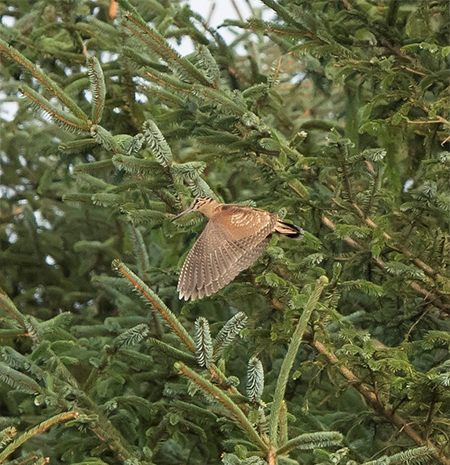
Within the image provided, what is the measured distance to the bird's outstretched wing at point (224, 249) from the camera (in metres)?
3.19

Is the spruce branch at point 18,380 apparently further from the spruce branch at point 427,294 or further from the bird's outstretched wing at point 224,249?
the spruce branch at point 427,294

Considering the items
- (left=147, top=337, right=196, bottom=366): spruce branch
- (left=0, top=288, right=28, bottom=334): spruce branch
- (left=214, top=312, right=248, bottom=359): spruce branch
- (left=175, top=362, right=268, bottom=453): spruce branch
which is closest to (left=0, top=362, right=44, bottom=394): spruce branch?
(left=0, top=288, right=28, bottom=334): spruce branch

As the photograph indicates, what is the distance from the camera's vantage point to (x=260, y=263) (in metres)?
3.55

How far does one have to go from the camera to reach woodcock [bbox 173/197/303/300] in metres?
3.20

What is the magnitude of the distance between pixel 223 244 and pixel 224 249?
3cm

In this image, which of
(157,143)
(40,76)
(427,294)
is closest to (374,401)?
(427,294)

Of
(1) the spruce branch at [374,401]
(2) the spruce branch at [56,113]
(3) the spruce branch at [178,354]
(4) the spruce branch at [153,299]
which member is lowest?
(1) the spruce branch at [374,401]

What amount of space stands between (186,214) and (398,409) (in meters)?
1.14

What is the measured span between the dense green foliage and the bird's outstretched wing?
10cm

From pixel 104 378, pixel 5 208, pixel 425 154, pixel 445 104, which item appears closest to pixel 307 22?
pixel 445 104

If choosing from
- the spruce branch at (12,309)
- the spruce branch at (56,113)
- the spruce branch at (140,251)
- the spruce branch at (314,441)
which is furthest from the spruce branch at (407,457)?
the spruce branch at (140,251)

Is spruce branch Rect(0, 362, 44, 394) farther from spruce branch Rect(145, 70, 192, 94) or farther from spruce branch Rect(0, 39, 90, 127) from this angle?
spruce branch Rect(145, 70, 192, 94)

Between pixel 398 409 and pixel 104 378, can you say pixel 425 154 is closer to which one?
pixel 398 409

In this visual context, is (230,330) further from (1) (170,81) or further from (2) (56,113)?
(1) (170,81)
